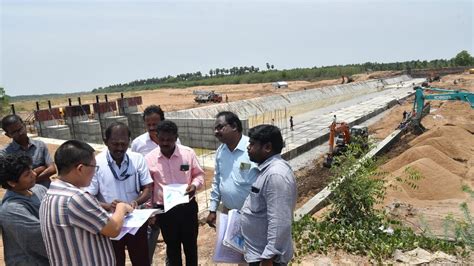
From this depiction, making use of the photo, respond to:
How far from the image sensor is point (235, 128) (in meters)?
3.03

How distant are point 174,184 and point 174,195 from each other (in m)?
0.15

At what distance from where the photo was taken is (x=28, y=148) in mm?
3855

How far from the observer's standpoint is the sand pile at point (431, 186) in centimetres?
745

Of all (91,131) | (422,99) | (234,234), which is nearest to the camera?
(234,234)

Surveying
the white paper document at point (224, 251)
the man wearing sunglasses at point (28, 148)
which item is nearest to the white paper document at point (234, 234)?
the white paper document at point (224, 251)

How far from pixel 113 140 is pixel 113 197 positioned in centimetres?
47

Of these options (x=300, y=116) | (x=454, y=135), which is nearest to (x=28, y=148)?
(x=454, y=135)

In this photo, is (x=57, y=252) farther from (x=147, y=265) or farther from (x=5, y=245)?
(x=147, y=265)

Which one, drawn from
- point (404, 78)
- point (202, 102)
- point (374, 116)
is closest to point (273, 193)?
point (374, 116)

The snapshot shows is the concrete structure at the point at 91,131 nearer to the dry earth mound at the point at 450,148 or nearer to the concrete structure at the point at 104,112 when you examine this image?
the concrete structure at the point at 104,112

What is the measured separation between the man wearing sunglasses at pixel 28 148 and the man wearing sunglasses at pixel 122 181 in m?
1.22

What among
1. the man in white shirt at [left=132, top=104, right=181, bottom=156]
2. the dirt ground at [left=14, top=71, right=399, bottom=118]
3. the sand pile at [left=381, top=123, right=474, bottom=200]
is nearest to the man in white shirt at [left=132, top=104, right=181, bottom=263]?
the man in white shirt at [left=132, top=104, right=181, bottom=156]

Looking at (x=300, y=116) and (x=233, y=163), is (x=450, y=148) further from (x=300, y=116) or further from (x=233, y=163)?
(x=300, y=116)

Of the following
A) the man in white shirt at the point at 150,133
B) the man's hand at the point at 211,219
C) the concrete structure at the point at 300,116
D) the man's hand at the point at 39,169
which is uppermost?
the man in white shirt at the point at 150,133
